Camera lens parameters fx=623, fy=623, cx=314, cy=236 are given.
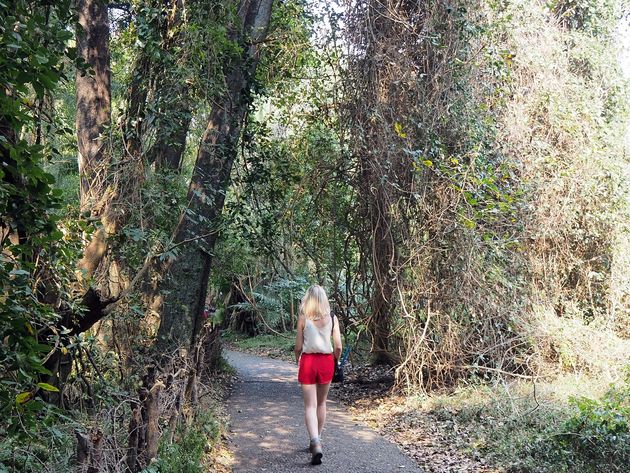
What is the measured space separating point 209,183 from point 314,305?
2.83 meters

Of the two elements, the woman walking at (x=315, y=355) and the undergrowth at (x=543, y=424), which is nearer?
the undergrowth at (x=543, y=424)

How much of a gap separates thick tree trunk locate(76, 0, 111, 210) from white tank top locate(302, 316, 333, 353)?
2.96 metres

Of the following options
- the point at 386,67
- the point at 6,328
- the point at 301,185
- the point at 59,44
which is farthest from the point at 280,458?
the point at 386,67

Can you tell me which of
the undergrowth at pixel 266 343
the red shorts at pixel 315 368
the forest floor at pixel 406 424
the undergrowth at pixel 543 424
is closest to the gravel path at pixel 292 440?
the forest floor at pixel 406 424

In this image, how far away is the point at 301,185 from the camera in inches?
490

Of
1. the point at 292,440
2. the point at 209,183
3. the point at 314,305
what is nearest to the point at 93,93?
the point at 209,183

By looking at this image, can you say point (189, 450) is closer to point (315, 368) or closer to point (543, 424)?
point (315, 368)

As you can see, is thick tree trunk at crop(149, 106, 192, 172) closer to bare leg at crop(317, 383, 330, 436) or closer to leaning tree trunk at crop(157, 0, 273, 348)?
leaning tree trunk at crop(157, 0, 273, 348)

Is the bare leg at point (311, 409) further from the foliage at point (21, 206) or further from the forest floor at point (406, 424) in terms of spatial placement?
the foliage at point (21, 206)

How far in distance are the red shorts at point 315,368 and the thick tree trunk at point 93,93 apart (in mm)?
3173

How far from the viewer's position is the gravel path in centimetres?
716

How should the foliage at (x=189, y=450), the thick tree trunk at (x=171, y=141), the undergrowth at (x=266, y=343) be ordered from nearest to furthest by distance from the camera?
the foliage at (x=189, y=450) → the thick tree trunk at (x=171, y=141) → the undergrowth at (x=266, y=343)

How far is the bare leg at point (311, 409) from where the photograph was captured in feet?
23.2

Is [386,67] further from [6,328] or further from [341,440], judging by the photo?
[6,328]
